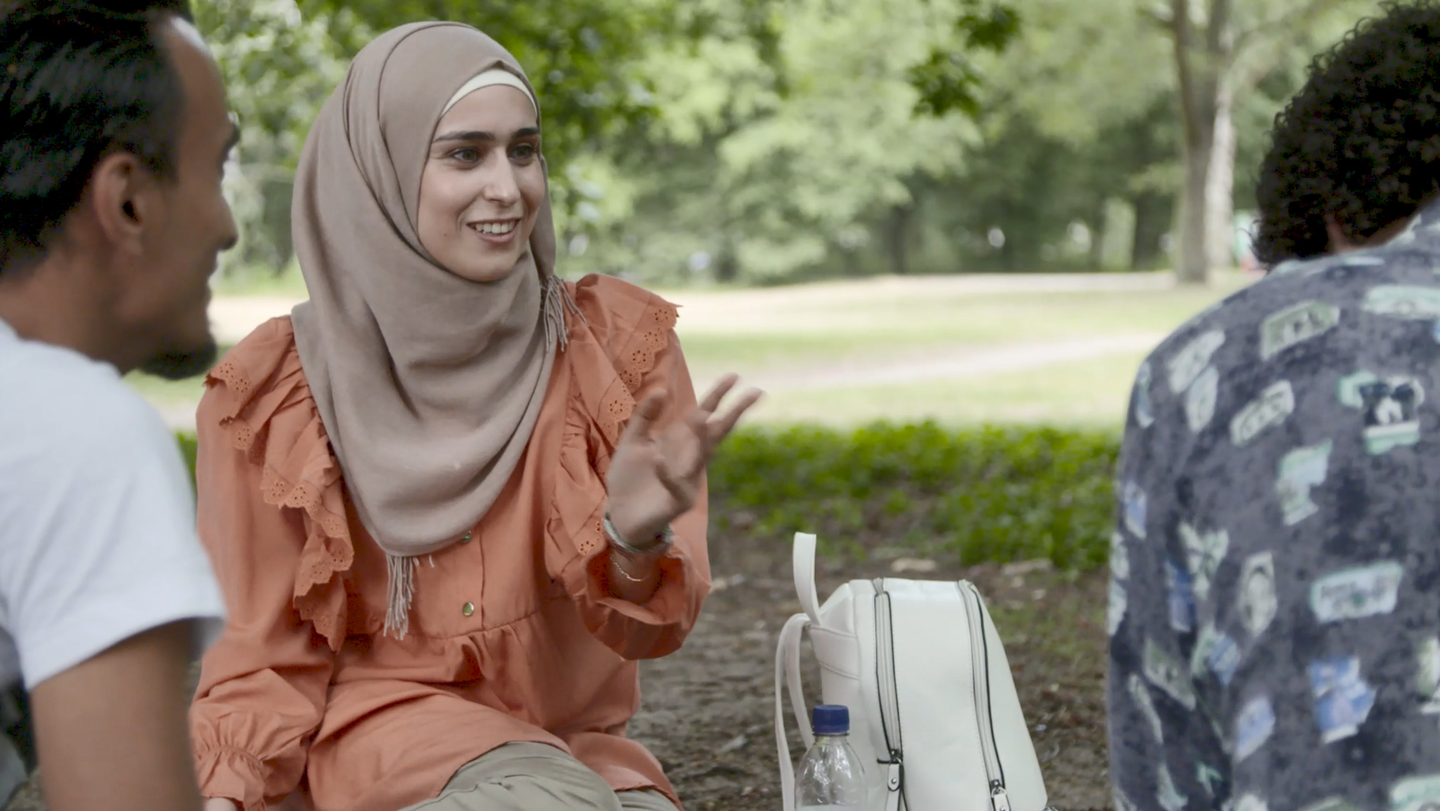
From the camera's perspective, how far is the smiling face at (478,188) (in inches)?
107

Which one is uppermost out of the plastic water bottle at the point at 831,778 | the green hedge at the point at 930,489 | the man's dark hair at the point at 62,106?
the man's dark hair at the point at 62,106

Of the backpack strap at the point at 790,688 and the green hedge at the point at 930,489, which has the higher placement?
the backpack strap at the point at 790,688

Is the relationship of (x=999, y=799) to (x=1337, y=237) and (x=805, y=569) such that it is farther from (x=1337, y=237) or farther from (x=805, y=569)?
(x=1337, y=237)

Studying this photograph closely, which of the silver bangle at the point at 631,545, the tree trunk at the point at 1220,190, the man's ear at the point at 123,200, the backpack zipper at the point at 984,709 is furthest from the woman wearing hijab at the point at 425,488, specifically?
the tree trunk at the point at 1220,190

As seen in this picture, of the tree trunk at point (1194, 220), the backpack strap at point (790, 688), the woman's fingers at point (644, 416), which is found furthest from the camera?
the tree trunk at point (1194, 220)

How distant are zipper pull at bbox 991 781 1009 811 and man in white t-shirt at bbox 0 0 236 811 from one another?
1674mm

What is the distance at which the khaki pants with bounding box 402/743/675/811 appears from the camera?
2.39 metres

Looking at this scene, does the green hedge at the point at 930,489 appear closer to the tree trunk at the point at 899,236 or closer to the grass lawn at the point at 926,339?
the grass lawn at the point at 926,339

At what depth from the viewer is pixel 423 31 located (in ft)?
9.19

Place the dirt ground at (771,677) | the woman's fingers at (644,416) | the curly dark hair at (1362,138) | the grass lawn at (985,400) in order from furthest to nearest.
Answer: the grass lawn at (985,400)
the dirt ground at (771,677)
the woman's fingers at (644,416)
the curly dark hair at (1362,138)

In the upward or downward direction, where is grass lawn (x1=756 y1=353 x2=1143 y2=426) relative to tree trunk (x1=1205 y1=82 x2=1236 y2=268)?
downward

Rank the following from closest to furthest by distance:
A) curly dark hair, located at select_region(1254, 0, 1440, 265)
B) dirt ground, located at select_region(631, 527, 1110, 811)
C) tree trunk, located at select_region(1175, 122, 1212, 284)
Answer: curly dark hair, located at select_region(1254, 0, 1440, 265) → dirt ground, located at select_region(631, 527, 1110, 811) → tree trunk, located at select_region(1175, 122, 1212, 284)

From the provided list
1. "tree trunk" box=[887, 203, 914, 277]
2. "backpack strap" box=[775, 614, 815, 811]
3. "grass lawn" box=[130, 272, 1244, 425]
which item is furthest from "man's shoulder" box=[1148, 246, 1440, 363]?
"tree trunk" box=[887, 203, 914, 277]

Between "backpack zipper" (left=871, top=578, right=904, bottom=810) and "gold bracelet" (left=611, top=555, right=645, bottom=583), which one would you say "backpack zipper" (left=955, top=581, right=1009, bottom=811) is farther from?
"gold bracelet" (left=611, top=555, right=645, bottom=583)
